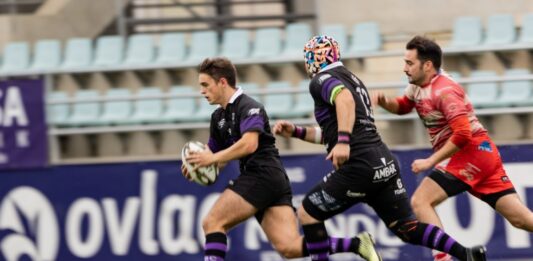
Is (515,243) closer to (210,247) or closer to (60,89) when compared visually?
(210,247)

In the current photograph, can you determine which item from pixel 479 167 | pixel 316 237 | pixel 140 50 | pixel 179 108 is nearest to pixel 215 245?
pixel 316 237

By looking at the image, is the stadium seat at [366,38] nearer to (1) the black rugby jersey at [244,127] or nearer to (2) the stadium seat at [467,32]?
(2) the stadium seat at [467,32]

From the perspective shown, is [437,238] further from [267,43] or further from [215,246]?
[267,43]

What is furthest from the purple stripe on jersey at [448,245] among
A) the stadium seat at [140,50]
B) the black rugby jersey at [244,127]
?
the stadium seat at [140,50]

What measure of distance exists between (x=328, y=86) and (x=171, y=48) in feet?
23.0

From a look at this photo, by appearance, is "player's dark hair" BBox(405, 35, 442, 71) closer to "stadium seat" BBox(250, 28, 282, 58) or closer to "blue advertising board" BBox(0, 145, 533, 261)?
"blue advertising board" BBox(0, 145, 533, 261)

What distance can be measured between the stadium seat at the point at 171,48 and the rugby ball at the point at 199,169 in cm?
606

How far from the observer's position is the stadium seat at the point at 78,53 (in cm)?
1565

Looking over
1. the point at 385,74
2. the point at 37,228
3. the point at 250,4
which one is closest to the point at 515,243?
the point at 385,74

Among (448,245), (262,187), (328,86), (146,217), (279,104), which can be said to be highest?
(328,86)

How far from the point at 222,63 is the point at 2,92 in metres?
4.43

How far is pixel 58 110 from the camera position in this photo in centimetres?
1346

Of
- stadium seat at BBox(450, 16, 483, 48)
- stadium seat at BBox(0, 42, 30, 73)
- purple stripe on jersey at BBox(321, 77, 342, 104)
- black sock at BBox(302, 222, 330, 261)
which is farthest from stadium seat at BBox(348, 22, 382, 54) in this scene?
purple stripe on jersey at BBox(321, 77, 342, 104)

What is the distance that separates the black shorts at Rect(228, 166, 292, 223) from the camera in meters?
9.07
